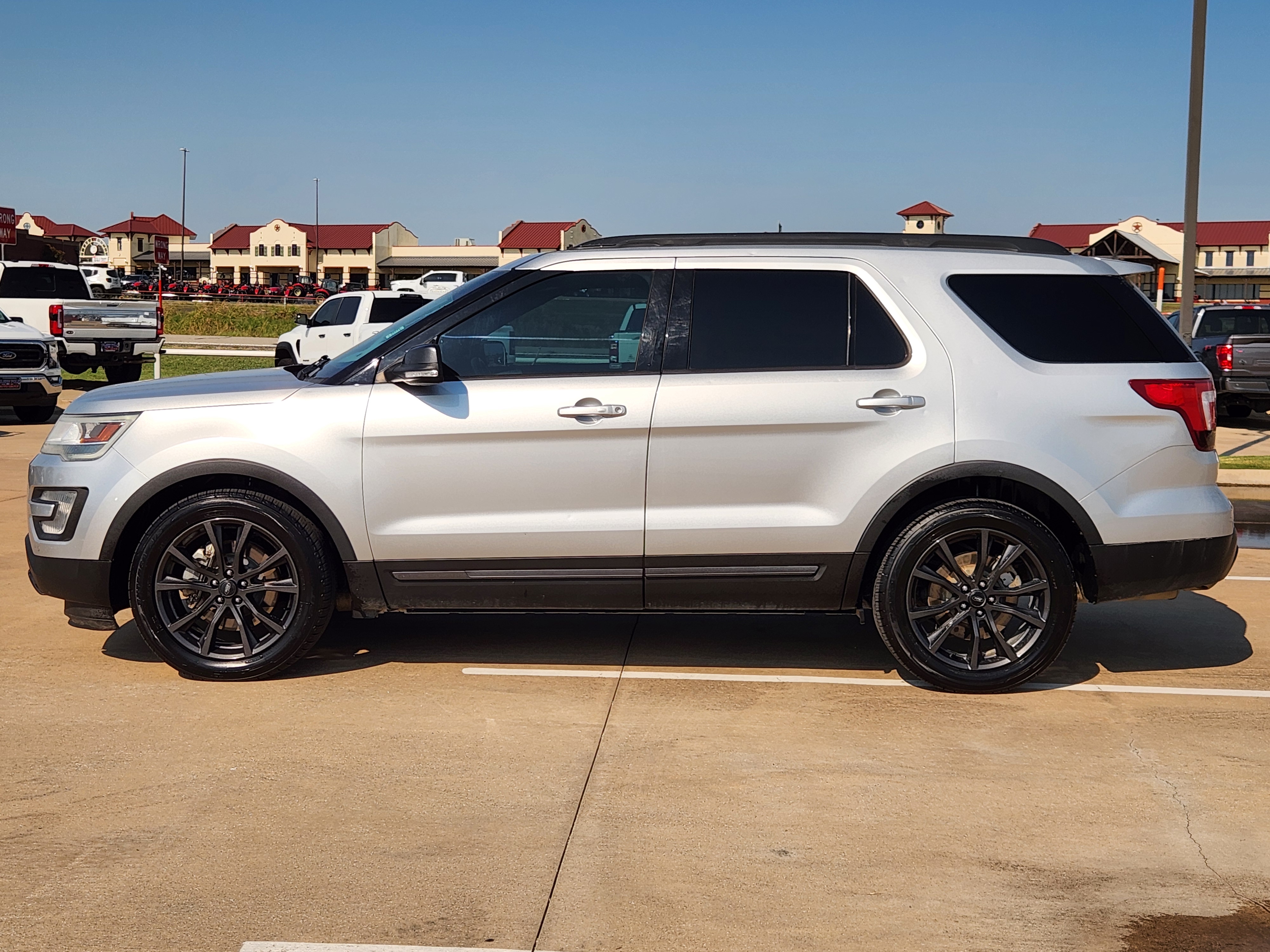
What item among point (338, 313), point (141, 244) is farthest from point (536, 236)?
point (338, 313)

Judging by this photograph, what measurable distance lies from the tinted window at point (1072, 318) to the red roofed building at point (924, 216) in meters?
96.6

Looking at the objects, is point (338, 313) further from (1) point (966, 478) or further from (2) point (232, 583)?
(1) point (966, 478)

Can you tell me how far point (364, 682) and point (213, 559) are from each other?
2.77ft

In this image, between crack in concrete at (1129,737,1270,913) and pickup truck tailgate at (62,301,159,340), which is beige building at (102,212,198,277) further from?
crack in concrete at (1129,737,1270,913)

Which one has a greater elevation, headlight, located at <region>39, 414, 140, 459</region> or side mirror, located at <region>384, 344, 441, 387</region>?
side mirror, located at <region>384, 344, 441, 387</region>

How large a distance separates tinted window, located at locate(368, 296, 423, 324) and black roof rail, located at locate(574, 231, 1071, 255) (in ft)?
55.9

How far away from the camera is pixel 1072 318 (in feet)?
18.5

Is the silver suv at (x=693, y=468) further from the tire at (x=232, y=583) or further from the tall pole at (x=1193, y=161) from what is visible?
the tall pole at (x=1193, y=161)

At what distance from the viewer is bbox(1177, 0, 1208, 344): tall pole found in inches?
551

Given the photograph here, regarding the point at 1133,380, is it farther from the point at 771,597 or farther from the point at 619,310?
the point at 619,310

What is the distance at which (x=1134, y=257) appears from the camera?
2803 inches

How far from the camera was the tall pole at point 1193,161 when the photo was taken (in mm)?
14008

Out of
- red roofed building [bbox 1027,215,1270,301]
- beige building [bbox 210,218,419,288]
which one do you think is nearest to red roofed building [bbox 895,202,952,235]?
red roofed building [bbox 1027,215,1270,301]

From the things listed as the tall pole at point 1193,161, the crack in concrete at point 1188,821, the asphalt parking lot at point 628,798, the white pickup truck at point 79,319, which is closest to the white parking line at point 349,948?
the asphalt parking lot at point 628,798
